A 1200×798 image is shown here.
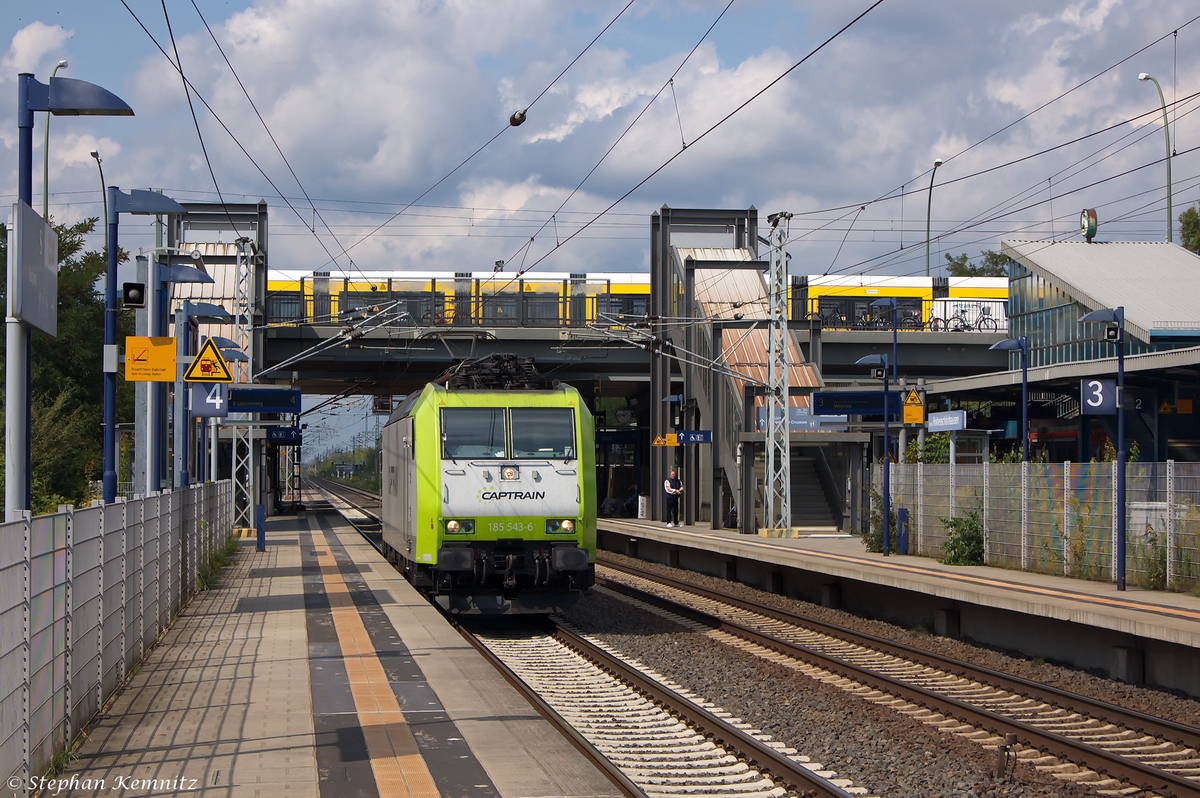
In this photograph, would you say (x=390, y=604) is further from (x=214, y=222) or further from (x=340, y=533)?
(x=214, y=222)

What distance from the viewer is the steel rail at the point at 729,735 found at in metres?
7.43

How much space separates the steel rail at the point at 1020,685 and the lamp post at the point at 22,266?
8.41m

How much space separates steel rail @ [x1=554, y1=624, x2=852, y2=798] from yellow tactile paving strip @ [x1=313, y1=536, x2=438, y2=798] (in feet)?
7.50

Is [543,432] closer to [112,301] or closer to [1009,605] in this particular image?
[112,301]

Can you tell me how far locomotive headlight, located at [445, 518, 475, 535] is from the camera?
14484mm

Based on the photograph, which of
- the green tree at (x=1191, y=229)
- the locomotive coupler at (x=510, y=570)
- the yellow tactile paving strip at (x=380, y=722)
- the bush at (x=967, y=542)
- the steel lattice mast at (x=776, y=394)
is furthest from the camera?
the green tree at (x=1191, y=229)

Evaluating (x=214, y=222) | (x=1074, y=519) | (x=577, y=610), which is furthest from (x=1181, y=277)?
(x=214, y=222)

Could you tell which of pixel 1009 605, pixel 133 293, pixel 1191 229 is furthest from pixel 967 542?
pixel 1191 229

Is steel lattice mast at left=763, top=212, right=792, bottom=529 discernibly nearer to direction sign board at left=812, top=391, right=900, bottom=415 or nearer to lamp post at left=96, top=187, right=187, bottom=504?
direction sign board at left=812, top=391, right=900, bottom=415

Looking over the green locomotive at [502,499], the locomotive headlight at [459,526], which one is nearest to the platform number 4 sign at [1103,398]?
the green locomotive at [502,499]

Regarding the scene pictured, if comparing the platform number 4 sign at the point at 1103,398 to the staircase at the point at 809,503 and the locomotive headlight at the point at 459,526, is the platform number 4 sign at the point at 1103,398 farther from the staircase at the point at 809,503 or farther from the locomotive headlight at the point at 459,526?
the staircase at the point at 809,503

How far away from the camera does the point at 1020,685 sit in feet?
36.6

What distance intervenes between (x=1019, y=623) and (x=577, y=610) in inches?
266

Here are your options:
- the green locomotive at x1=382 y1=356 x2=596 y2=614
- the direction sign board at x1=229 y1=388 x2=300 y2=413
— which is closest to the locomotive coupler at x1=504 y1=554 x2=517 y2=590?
the green locomotive at x1=382 y1=356 x2=596 y2=614
